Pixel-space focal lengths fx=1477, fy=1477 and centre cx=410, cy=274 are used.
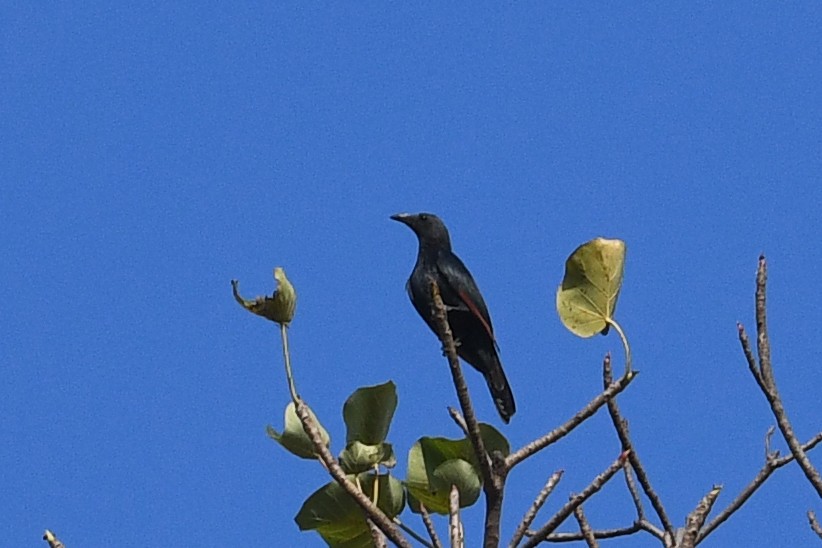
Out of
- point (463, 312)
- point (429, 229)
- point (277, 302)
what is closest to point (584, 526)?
point (277, 302)

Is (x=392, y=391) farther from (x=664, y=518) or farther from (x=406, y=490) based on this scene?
(x=664, y=518)

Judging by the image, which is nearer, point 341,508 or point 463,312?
point 341,508

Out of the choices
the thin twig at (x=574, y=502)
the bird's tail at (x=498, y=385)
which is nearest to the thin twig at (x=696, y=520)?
the thin twig at (x=574, y=502)

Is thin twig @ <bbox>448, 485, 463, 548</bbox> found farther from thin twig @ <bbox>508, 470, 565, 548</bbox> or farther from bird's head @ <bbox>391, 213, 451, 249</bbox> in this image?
bird's head @ <bbox>391, 213, 451, 249</bbox>

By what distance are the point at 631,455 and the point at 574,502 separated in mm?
482

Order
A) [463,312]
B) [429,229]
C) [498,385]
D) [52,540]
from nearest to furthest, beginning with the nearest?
1. [52,540]
2. [463,312]
3. [498,385]
4. [429,229]

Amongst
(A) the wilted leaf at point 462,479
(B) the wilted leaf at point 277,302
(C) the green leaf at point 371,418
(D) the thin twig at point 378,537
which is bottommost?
(D) the thin twig at point 378,537

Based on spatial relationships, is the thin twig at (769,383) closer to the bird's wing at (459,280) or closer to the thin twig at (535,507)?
the thin twig at (535,507)

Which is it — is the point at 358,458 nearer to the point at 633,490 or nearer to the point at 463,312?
the point at 633,490

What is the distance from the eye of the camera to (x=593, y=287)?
397cm

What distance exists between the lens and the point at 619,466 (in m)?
3.38

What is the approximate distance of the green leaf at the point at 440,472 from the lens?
3926 mm

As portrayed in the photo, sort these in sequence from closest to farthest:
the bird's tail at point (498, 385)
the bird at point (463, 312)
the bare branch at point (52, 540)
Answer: the bare branch at point (52, 540) → the bird at point (463, 312) → the bird's tail at point (498, 385)

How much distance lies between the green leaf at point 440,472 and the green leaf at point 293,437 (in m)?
0.28
